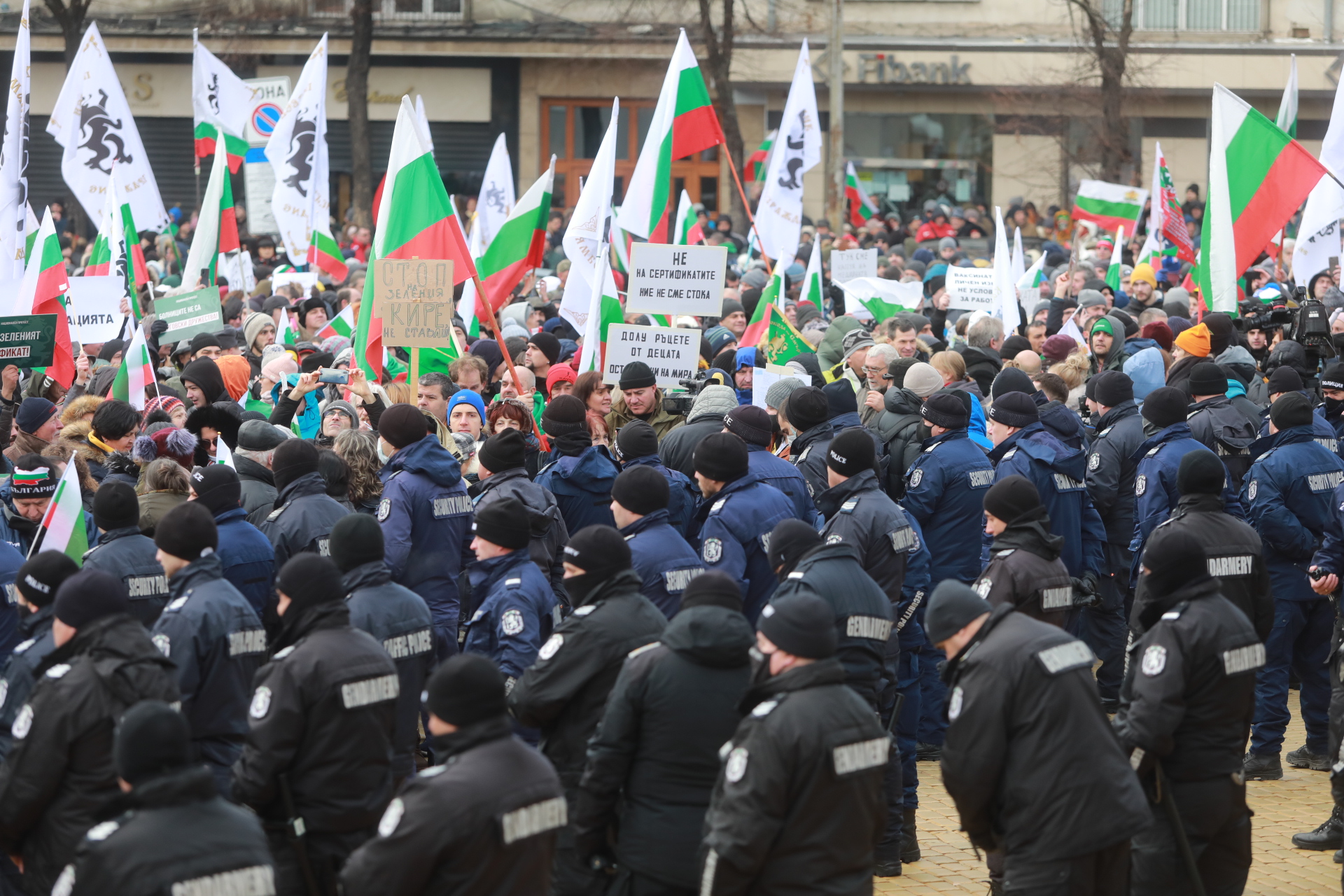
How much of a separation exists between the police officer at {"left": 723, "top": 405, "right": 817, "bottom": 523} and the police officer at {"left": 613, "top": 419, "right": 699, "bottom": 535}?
63 millimetres

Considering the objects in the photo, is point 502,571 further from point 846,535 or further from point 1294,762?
point 1294,762

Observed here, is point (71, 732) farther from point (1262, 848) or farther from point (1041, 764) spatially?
point (1262, 848)

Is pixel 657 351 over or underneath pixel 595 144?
underneath

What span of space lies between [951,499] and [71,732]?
5.14 m

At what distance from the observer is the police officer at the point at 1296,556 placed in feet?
28.2

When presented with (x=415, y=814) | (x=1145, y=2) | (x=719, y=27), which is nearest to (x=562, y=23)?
(x=719, y=27)

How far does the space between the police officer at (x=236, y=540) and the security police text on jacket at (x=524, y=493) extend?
1119mm

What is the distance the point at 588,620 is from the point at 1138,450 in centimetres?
490

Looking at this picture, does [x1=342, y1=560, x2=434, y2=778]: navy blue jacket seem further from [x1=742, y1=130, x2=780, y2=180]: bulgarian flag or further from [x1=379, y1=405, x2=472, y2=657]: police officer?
[x1=742, y1=130, x2=780, y2=180]: bulgarian flag

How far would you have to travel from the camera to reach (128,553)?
6.51m

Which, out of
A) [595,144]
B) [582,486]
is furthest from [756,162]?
[582,486]

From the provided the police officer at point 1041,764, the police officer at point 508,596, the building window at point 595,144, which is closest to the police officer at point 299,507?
the police officer at point 508,596

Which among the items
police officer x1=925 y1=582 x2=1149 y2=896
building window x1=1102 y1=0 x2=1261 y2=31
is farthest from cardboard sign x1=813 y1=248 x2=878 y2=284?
building window x1=1102 y1=0 x2=1261 y2=31

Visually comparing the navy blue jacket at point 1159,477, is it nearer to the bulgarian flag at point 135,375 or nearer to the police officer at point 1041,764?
the police officer at point 1041,764
